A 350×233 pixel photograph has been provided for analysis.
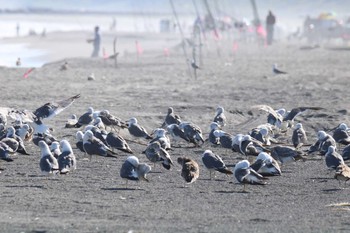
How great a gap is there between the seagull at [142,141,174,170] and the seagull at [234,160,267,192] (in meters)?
1.50

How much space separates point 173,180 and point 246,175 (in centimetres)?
127

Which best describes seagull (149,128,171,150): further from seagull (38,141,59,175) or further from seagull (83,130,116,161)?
seagull (38,141,59,175)

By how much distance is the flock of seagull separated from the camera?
533 inches

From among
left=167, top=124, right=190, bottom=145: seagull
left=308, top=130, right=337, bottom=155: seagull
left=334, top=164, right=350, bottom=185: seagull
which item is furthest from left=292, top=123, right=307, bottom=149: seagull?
left=334, top=164, right=350, bottom=185: seagull

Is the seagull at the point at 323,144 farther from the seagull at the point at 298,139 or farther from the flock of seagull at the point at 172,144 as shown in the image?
the seagull at the point at 298,139

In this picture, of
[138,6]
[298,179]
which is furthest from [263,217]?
[138,6]

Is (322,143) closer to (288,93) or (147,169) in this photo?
(147,169)

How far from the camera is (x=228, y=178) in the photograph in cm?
1418

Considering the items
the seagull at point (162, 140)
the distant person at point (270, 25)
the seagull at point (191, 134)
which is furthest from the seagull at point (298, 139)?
the distant person at point (270, 25)

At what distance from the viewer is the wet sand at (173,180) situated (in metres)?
10.7

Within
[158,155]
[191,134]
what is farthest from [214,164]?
[191,134]

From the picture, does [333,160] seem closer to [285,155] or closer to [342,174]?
[342,174]

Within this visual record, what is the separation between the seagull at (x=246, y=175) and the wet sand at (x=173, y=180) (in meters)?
0.13

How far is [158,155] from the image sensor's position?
14.6m
